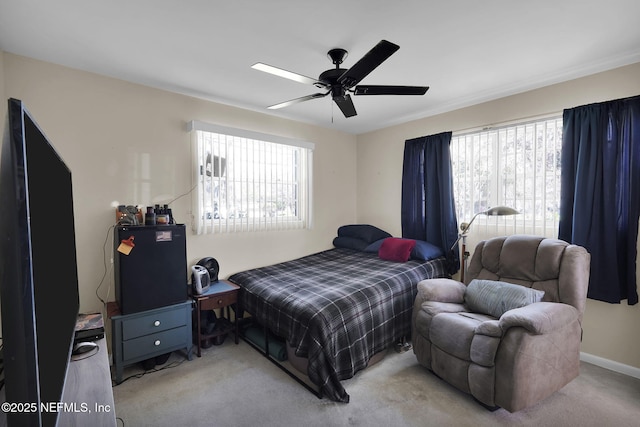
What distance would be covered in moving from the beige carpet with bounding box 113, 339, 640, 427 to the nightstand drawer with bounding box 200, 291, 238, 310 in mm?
501

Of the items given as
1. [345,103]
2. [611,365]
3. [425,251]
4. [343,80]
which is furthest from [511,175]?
[343,80]

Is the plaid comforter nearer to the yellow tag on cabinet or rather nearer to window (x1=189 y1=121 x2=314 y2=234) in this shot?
window (x1=189 y1=121 x2=314 y2=234)

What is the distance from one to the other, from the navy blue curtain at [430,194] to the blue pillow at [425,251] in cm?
13

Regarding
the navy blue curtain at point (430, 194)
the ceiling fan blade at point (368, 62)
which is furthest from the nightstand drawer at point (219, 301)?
the navy blue curtain at point (430, 194)

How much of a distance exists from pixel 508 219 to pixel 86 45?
413 cm

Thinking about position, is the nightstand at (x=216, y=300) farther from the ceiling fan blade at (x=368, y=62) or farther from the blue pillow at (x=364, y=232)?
the ceiling fan blade at (x=368, y=62)

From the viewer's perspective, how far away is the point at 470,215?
3.40 meters

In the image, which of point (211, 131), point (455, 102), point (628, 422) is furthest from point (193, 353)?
point (455, 102)

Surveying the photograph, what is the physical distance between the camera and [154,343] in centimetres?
240

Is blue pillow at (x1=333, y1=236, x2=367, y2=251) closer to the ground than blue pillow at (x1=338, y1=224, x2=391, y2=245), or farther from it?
closer to the ground

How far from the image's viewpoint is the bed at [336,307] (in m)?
2.09

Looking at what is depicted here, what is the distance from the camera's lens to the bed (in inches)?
82.3

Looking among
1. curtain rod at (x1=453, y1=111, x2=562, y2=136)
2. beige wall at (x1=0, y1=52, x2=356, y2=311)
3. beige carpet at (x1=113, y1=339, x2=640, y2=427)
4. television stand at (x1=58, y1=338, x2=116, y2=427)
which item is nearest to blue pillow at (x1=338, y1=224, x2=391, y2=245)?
beige wall at (x1=0, y1=52, x2=356, y2=311)

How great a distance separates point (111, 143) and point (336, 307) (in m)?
2.46
